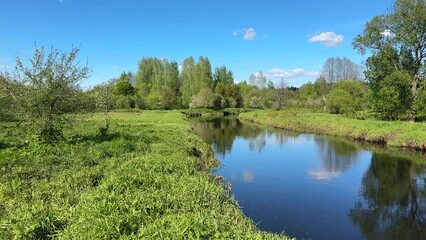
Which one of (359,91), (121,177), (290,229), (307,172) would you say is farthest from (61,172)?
(359,91)

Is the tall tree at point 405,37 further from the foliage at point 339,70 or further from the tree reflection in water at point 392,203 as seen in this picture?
the foliage at point 339,70

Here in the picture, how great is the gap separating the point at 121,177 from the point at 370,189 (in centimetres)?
1431

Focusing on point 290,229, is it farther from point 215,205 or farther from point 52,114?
point 52,114

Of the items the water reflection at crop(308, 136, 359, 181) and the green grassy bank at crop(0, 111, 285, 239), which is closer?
the green grassy bank at crop(0, 111, 285, 239)

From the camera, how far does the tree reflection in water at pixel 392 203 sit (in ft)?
44.0

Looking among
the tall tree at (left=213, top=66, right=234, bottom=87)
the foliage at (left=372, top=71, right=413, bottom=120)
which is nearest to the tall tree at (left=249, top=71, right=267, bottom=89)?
the tall tree at (left=213, top=66, right=234, bottom=87)

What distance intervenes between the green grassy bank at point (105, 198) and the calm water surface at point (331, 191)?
150 inches

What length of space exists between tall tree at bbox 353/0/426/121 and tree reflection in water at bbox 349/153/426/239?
21698mm

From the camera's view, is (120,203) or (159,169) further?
(159,169)

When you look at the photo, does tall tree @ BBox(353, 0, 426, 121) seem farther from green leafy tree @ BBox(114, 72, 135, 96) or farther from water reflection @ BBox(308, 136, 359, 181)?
green leafy tree @ BBox(114, 72, 135, 96)

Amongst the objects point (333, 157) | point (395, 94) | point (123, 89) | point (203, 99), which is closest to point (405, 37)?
point (395, 94)

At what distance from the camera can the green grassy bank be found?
25.0 ft

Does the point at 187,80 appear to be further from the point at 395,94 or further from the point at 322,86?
the point at 395,94

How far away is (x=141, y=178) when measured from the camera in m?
12.1
